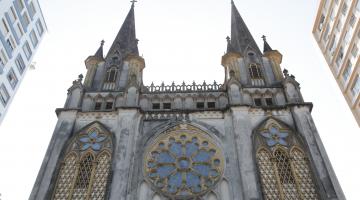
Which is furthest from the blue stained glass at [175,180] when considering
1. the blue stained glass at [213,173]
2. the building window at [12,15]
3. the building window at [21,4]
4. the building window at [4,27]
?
the building window at [21,4]

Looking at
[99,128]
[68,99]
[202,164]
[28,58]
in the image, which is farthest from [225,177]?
[28,58]

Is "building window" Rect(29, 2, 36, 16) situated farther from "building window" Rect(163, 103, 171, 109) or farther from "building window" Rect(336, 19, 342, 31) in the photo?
"building window" Rect(336, 19, 342, 31)

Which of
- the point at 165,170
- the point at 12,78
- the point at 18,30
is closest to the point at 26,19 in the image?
the point at 18,30

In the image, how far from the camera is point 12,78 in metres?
28.2

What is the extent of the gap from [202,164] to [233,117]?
4.01 meters

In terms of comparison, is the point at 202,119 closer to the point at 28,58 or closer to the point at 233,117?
the point at 233,117

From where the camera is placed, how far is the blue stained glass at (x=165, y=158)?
72.1 ft

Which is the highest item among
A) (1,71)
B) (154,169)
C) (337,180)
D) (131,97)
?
(1,71)

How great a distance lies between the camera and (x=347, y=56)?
83.6 ft

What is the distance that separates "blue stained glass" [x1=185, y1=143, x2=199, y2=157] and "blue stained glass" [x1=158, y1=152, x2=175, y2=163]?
1.10 meters

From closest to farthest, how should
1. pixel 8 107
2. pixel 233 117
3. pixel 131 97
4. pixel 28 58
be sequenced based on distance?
pixel 233 117
pixel 131 97
pixel 8 107
pixel 28 58

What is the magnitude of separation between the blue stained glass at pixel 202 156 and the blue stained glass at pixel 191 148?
355 mm

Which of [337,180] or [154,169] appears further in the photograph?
[154,169]

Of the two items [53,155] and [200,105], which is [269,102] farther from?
[53,155]
